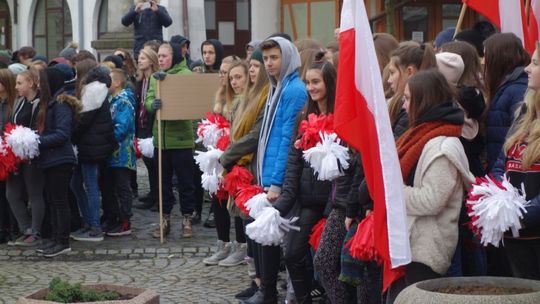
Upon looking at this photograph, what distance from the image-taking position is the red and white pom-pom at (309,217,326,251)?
7855 millimetres

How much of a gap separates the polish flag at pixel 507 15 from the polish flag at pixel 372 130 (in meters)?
2.82

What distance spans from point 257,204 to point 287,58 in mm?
1146

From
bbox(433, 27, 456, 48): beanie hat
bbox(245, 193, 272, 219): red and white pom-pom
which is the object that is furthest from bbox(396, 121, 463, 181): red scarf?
bbox(433, 27, 456, 48): beanie hat

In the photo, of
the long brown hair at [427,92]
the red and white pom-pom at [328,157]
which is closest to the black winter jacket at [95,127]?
the red and white pom-pom at [328,157]

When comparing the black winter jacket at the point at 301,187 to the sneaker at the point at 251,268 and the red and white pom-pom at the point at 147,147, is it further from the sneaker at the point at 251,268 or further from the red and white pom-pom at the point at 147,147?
the red and white pom-pom at the point at 147,147

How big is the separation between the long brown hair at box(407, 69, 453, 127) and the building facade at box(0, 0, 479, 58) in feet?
46.5

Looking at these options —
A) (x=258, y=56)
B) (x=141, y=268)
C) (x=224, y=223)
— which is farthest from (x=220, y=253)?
(x=258, y=56)

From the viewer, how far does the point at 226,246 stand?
1070 cm

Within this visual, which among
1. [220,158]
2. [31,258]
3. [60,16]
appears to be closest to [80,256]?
[31,258]

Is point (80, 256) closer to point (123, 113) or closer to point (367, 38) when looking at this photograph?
point (123, 113)

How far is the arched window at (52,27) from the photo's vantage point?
32312 millimetres

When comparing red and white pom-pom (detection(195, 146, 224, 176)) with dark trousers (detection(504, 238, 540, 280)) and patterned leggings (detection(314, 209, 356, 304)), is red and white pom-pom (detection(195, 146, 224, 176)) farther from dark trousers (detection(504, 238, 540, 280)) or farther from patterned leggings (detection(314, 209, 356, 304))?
dark trousers (detection(504, 238, 540, 280))

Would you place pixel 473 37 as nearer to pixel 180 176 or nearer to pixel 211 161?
pixel 211 161

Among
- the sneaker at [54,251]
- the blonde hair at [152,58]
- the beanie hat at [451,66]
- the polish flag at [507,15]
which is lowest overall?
the sneaker at [54,251]
